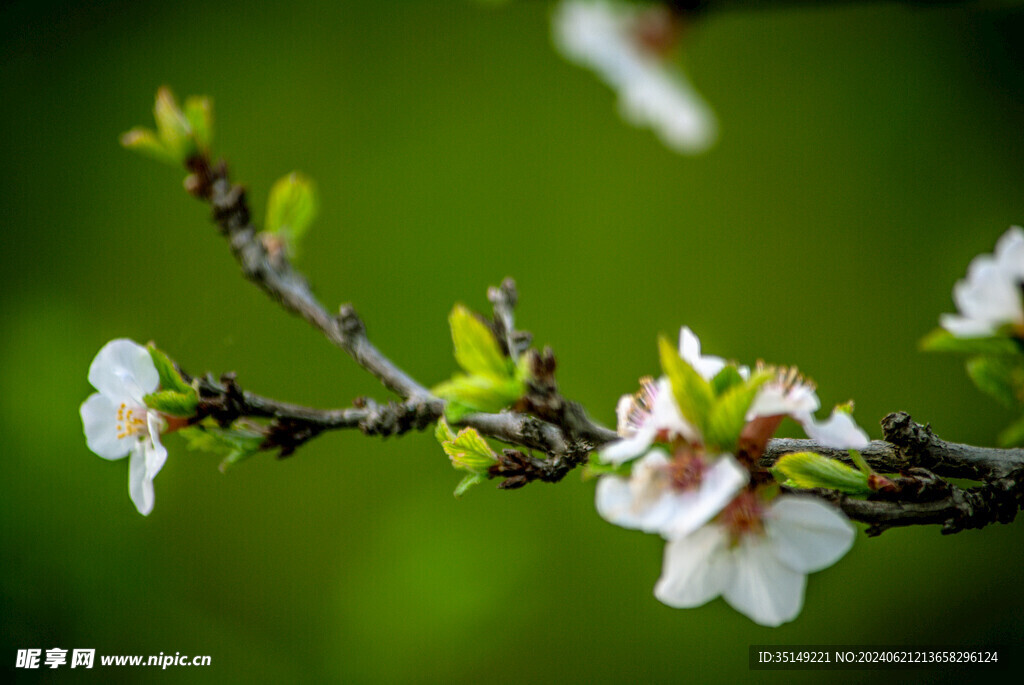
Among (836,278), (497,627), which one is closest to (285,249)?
(497,627)

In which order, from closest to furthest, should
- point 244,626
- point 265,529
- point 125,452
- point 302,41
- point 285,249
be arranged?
point 125,452 → point 285,249 → point 244,626 → point 265,529 → point 302,41

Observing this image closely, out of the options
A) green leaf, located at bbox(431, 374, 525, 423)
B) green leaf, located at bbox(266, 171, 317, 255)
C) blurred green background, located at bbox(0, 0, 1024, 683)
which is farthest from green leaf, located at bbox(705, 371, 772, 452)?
blurred green background, located at bbox(0, 0, 1024, 683)

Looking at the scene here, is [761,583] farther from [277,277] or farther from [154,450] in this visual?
[277,277]

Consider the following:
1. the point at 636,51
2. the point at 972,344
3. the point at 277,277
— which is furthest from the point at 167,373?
the point at 636,51

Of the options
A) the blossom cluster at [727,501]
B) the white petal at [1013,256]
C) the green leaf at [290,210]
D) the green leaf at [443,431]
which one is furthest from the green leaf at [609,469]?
the green leaf at [290,210]

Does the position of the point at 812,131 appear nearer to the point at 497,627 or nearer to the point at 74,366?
the point at 497,627

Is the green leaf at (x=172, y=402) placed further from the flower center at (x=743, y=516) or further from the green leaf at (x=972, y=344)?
the green leaf at (x=972, y=344)
